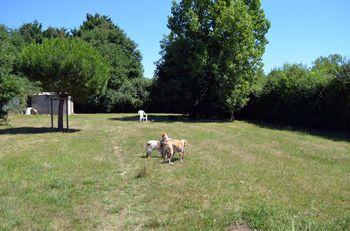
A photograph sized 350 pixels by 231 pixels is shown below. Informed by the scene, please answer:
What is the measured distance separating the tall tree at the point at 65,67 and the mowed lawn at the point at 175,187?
4866 mm

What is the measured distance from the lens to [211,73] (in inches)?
1384

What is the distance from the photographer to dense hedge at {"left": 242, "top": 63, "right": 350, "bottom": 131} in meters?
26.5

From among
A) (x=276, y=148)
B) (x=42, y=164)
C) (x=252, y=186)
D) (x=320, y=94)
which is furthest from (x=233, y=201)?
(x=320, y=94)

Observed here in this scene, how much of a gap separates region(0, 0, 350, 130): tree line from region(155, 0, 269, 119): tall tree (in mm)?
70

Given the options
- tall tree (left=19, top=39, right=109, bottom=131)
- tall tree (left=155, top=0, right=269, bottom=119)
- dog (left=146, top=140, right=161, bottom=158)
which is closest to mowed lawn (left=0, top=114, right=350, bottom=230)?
dog (left=146, top=140, right=161, bottom=158)

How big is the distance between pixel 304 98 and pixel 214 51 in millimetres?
8129

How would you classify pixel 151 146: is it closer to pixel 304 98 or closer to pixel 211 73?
pixel 304 98

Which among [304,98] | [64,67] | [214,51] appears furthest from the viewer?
[214,51]

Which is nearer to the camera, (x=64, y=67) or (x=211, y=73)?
(x=64, y=67)

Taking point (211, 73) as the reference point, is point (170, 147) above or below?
below

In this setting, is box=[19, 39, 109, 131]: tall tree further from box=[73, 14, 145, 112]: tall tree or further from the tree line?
box=[73, 14, 145, 112]: tall tree

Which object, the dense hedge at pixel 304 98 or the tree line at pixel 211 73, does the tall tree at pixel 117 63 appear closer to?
the tree line at pixel 211 73

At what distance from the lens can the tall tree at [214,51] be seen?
3341cm

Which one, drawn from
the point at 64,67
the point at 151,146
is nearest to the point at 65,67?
the point at 64,67
